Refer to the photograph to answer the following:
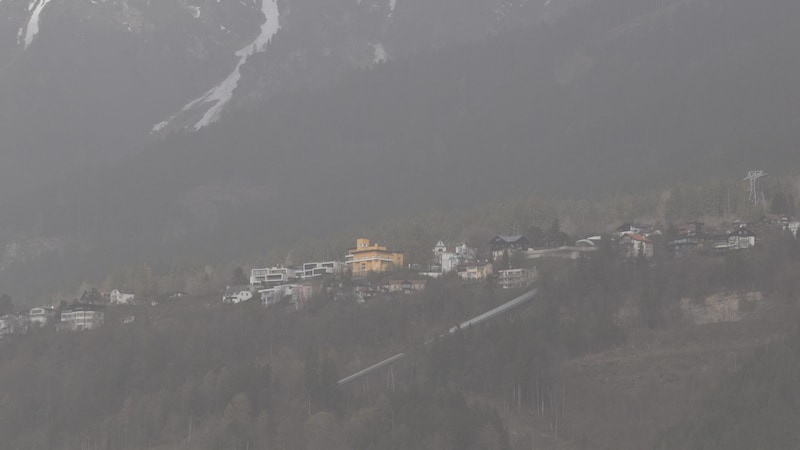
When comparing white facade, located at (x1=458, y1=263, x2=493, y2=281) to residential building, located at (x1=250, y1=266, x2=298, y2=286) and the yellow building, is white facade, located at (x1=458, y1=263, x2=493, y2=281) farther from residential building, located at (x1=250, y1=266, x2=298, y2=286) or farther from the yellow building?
residential building, located at (x1=250, y1=266, x2=298, y2=286)

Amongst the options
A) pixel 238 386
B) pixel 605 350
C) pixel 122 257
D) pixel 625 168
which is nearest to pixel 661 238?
pixel 605 350

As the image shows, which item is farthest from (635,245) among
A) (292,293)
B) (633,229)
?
(292,293)

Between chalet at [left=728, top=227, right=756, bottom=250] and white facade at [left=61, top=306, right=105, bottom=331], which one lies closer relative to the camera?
chalet at [left=728, top=227, right=756, bottom=250]

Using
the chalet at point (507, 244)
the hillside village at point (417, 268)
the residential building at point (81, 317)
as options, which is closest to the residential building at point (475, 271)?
the hillside village at point (417, 268)

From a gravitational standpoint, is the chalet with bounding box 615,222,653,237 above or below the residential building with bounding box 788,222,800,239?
above

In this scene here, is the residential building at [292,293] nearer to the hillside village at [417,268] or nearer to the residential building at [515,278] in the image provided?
the hillside village at [417,268]

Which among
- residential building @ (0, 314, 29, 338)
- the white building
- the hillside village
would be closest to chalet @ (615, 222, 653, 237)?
the hillside village

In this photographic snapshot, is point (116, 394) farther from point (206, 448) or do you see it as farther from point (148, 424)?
point (206, 448)
